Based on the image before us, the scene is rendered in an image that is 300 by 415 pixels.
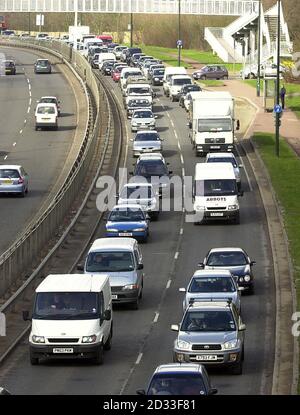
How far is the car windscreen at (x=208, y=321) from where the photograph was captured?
3027 cm

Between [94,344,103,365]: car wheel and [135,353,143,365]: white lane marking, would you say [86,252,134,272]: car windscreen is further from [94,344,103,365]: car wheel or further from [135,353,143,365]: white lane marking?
[94,344,103,365]: car wheel

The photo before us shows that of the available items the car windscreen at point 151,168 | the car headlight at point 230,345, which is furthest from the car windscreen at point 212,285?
the car windscreen at point 151,168

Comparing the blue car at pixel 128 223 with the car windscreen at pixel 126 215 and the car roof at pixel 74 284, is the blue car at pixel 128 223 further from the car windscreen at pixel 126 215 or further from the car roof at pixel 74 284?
the car roof at pixel 74 284

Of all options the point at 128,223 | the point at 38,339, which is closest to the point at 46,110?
the point at 128,223

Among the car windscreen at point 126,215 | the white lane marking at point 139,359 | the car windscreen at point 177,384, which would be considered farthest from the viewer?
the car windscreen at point 126,215

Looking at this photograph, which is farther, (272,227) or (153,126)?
(153,126)

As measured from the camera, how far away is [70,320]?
3084 cm

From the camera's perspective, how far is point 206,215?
2121 inches

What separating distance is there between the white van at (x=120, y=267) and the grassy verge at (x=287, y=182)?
4368 millimetres

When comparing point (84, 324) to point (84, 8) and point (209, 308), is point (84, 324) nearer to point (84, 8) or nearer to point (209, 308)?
point (209, 308)

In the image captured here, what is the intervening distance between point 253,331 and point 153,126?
158 feet

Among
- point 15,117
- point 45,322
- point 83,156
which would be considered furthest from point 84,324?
point 15,117

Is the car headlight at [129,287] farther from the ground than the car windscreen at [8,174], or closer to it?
closer to it

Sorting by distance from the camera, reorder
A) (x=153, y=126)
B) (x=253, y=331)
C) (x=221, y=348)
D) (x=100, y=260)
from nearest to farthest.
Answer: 1. (x=221, y=348)
2. (x=253, y=331)
3. (x=100, y=260)
4. (x=153, y=126)
